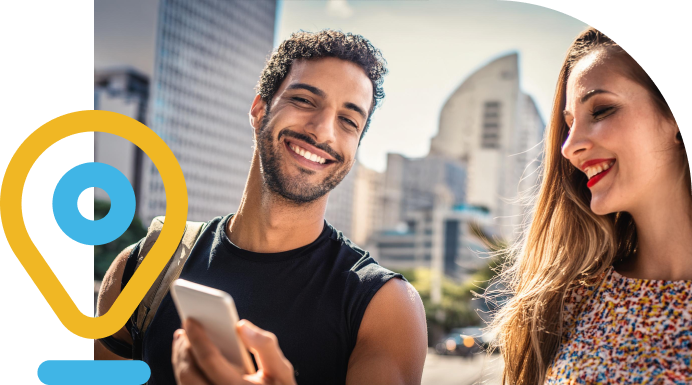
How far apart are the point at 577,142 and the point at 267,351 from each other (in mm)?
1159

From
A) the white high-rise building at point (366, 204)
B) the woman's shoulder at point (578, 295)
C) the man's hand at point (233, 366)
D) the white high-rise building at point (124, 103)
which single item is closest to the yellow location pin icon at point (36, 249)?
the man's hand at point (233, 366)

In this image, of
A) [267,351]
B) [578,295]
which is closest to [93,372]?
[267,351]

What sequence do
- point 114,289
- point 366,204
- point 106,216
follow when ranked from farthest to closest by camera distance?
point 366,204
point 114,289
point 106,216

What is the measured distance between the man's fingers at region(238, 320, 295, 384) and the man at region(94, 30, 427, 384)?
1.40 feet

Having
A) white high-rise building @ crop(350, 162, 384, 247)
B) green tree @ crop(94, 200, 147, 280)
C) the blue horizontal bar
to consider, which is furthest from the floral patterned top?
white high-rise building @ crop(350, 162, 384, 247)

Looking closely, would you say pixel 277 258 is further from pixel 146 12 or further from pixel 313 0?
pixel 146 12

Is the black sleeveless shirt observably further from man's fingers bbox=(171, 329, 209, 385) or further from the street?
the street

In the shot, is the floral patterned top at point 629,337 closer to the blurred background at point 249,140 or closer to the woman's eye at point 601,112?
the woman's eye at point 601,112

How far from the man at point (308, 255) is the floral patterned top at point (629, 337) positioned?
1.64 feet

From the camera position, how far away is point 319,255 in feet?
6.80

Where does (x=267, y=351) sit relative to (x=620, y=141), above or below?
below

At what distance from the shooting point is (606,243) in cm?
195

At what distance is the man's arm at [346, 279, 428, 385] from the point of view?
5.79 feet

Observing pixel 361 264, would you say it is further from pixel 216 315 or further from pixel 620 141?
pixel 620 141
